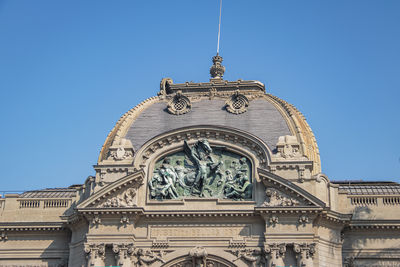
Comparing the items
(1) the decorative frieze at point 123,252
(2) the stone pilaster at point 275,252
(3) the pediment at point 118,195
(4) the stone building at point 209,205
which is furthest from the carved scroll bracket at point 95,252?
(2) the stone pilaster at point 275,252

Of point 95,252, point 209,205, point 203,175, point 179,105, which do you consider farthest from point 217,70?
point 95,252

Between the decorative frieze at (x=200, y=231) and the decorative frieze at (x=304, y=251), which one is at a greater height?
the decorative frieze at (x=200, y=231)

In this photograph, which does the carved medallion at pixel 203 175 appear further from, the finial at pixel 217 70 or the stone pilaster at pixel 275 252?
the finial at pixel 217 70

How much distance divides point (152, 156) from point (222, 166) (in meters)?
3.90

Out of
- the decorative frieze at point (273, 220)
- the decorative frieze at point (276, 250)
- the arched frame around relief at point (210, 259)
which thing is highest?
the decorative frieze at point (273, 220)

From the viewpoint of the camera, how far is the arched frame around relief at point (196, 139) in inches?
1775

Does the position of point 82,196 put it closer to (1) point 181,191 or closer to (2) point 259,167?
(1) point 181,191

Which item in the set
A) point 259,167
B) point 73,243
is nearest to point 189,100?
point 259,167

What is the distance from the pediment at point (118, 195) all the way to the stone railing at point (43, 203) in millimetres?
3549

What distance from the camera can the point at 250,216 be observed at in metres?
43.2

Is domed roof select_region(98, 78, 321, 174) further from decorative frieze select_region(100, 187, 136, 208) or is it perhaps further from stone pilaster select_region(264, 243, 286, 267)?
stone pilaster select_region(264, 243, 286, 267)

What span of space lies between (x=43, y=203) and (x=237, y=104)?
40.9 feet

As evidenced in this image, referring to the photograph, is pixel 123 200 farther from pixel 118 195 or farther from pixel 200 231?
pixel 200 231

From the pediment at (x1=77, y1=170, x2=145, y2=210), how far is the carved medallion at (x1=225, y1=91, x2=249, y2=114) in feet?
22.9
